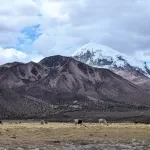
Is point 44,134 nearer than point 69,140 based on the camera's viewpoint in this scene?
No

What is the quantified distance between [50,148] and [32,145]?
2.35 metres

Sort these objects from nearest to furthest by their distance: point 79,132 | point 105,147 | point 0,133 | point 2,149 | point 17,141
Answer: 1. point 2,149
2. point 105,147
3. point 17,141
4. point 0,133
5. point 79,132

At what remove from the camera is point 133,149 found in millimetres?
33812

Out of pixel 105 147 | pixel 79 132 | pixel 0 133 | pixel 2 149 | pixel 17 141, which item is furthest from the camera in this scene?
pixel 79 132

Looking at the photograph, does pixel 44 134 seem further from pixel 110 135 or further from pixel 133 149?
pixel 133 149

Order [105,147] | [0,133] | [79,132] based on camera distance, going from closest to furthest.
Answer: [105,147] < [0,133] < [79,132]

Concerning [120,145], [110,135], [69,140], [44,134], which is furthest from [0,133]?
[120,145]

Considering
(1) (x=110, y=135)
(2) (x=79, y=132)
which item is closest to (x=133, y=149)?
(1) (x=110, y=135)

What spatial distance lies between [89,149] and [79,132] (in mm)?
15087

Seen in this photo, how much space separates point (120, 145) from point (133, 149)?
10.9ft

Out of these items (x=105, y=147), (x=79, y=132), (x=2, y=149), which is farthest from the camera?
(x=79, y=132)

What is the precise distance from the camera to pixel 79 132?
49.4 m

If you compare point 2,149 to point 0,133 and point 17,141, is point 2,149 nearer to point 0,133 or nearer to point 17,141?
point 17,141

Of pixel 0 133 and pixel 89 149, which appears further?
pixel 0 133
